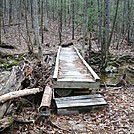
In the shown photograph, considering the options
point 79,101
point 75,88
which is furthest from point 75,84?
point 79,101

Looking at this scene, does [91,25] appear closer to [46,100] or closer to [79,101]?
[79,101]

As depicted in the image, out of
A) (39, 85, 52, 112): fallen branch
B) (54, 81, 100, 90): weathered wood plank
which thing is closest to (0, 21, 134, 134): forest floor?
(39, 85, 52, 112): fallen branch

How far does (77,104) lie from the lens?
796 cm

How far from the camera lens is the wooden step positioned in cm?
782

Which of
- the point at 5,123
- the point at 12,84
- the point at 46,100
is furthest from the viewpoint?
the point at 46,100

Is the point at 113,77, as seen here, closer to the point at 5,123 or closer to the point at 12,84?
the point at 12,84

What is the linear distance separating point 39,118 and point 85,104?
5.73 feet

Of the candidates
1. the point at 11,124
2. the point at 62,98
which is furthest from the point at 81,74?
the point at 11,124

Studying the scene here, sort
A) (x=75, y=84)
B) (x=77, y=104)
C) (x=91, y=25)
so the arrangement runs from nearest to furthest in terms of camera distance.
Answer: (x=77, y=104), (x=75, y=84), (x=91, y=25)

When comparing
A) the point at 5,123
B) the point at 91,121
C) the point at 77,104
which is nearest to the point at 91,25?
the point at 77,104

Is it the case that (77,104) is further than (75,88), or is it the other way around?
(75,88)

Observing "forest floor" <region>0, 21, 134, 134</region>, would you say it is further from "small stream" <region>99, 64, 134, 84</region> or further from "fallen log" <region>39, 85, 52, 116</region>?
"small stream" <region>99, 64, 134, 84</region>

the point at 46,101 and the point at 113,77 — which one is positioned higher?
the point at 46,101

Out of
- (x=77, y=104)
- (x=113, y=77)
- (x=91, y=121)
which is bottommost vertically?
(x=113, y=77)
